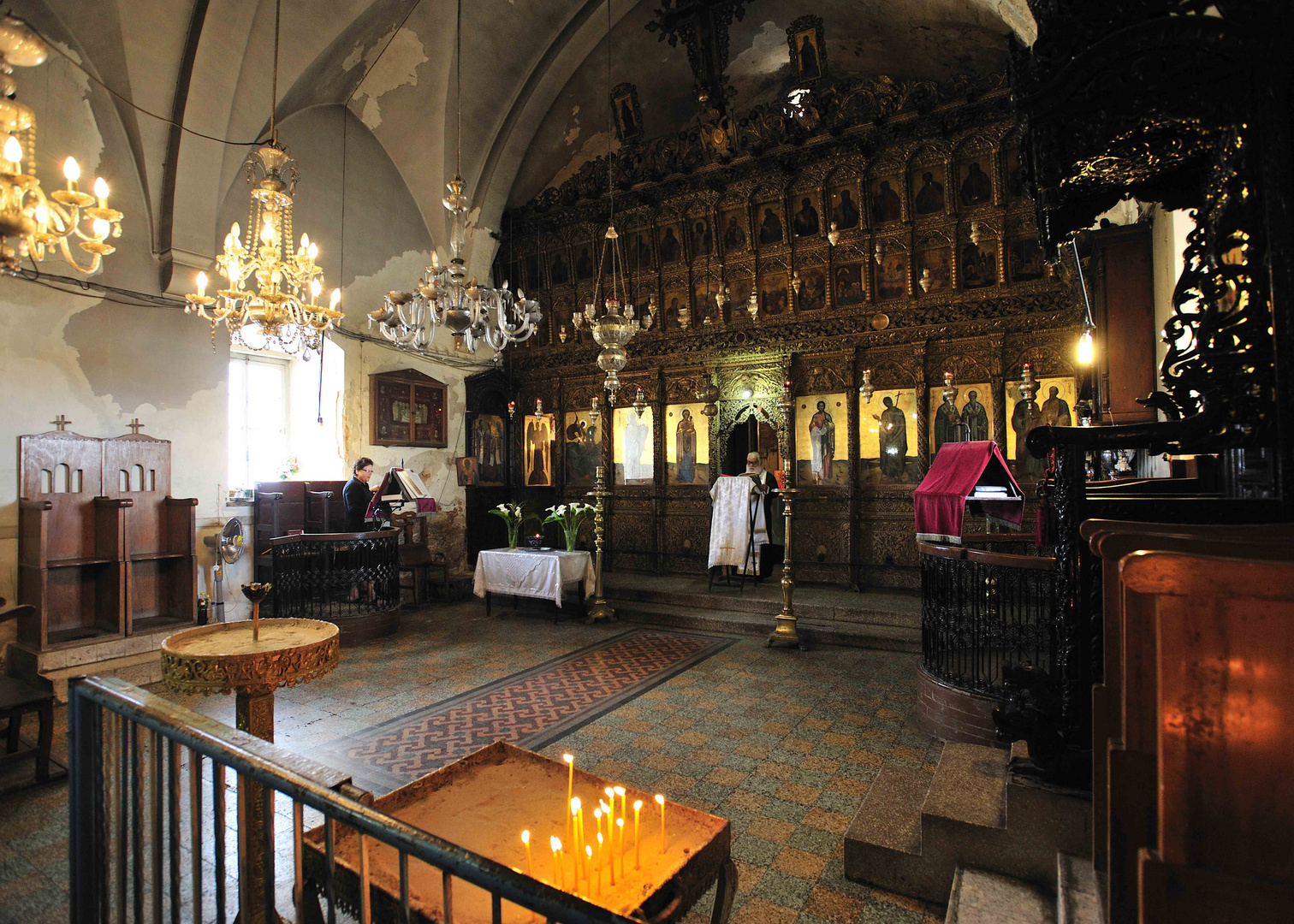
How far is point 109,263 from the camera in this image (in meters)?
7.20

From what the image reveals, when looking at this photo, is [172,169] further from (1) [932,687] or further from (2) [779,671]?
(1) [932,687]

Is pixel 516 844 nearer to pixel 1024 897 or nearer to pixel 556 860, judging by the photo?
pixel 556 860

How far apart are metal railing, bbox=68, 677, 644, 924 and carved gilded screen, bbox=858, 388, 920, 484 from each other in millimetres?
8463

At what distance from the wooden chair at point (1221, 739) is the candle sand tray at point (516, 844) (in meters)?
1.30

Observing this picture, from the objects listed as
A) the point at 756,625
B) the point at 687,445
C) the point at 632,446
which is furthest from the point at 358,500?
the point at 756,625

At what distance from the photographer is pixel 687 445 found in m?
10.9

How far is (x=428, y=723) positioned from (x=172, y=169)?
7.07 m

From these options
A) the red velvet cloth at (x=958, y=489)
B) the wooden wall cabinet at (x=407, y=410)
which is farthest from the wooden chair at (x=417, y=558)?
the red velvet cloth at (x=958, y=489)

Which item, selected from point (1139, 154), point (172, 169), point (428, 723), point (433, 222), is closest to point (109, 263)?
point (172, 169)

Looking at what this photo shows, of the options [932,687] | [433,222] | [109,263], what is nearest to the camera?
[932,687]

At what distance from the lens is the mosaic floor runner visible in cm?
439

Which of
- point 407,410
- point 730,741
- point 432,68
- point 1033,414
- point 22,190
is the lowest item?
point 730,741

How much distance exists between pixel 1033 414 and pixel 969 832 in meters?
7.17

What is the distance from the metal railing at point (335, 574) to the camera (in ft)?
25.0
